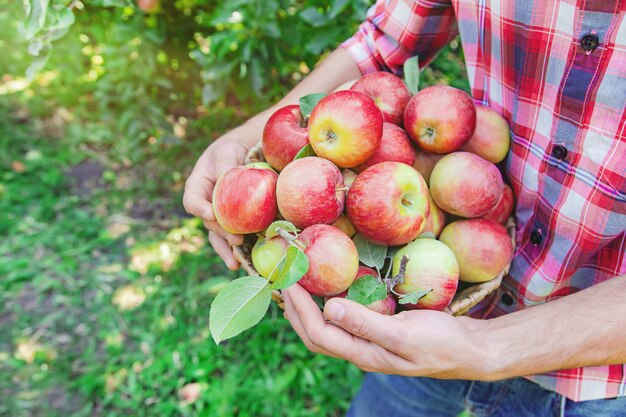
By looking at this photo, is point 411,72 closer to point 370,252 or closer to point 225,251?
point 370,252

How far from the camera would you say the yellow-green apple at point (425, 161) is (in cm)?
130

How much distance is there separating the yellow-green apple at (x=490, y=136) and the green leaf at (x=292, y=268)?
56cm

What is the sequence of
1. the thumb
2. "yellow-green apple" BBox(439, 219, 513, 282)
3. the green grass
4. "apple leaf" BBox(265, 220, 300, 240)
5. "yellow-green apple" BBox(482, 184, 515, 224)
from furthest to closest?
the green grass, "yellow-green apple" BBox(482, 184, 515, 224), "yellow-green apple" BBox(439, 219, 513, 282), "apple leaf" BBox(265, 220, 300, 240), the thumb

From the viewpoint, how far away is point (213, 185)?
130 cm

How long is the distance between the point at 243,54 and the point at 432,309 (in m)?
1.47

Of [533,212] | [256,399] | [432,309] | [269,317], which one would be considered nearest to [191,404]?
[256,399]

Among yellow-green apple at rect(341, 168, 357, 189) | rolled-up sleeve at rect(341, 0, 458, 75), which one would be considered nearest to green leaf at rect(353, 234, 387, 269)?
yellow-green apple at rect(341, 168, 357, 189)

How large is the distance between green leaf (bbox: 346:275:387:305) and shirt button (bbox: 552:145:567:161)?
46 centimetres

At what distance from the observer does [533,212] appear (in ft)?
3.96

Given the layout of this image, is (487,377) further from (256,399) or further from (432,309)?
(256,399)

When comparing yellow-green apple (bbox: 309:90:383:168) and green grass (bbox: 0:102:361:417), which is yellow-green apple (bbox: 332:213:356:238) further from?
green grass (bbox: 0:102:361:417)

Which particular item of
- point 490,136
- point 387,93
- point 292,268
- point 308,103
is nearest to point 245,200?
point 292,268

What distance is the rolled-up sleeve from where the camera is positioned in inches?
52.4

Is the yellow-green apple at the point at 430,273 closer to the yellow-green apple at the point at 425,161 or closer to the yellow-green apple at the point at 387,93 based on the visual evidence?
the yellow-green apple at the point at 425,161
